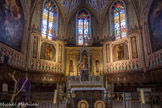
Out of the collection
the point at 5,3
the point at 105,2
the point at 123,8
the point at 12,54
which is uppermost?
the point at 105,2

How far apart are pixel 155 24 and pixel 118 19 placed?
6619 millimetres

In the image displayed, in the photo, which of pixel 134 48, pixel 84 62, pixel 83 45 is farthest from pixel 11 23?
pixel 134 48

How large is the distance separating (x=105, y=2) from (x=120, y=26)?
439cm

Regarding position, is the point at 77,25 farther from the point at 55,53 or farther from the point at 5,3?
the point at 5,3

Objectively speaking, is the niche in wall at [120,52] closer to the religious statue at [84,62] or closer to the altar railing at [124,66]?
the altar railing at [124,66]

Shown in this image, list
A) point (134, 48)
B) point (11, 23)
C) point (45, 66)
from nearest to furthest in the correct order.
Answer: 1. point (11, 23)
2. point (134, 48)
3. point (45, 66)

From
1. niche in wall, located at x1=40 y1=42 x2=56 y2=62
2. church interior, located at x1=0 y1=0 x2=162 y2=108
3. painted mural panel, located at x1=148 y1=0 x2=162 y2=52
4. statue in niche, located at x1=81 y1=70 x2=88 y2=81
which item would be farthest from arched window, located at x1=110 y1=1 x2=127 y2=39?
niche in wall, located at x1=40 y1=42 x2=56 y2=62

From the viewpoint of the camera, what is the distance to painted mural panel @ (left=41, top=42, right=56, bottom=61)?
60.6ft

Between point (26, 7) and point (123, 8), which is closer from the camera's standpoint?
point (26, 7)

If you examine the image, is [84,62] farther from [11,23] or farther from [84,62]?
[11,23]

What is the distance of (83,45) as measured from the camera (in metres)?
18.5

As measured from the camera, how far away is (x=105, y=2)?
2106 cm

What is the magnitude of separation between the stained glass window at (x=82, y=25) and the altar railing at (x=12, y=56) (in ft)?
30.0

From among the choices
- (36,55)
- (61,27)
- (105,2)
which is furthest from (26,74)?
(105,2)
